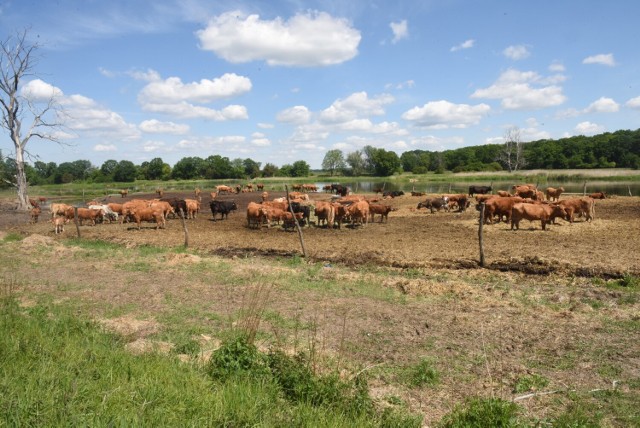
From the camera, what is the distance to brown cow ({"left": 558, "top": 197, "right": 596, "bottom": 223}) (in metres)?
20.5

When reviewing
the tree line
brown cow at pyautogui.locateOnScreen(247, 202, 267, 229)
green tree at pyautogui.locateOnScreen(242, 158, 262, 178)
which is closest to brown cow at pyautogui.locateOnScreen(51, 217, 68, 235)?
brown cow at pyautogui.locateOnScreen(247, 202, 267, 229)

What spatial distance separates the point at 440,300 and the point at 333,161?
128188 millimetres

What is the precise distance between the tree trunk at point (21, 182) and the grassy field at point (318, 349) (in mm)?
29097

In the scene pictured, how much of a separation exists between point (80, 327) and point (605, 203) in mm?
33680

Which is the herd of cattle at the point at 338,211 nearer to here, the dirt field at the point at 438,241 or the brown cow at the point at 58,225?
the brown cow at the point at 58,225

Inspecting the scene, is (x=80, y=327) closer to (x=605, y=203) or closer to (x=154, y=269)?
(x=154, y=269)

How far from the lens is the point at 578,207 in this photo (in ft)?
69.7

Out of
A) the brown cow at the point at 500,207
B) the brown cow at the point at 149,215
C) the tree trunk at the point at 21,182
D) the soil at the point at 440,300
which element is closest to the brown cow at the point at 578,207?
the soil at the point at 440,300

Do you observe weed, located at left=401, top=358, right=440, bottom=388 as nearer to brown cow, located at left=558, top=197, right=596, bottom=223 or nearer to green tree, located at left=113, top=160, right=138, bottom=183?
Result: brown cow, located at left=558, top=197, right=596, bottom=223

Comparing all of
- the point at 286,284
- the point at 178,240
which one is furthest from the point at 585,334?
the point at 178,240

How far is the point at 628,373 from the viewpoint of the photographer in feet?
20.1

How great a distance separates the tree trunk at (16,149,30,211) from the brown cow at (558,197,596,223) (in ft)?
139

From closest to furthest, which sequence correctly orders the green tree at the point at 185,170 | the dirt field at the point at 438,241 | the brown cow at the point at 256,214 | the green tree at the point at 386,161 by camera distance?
the dirt field at the point at 438,241 < the brown cow at the point at 256,214 < the green tree at the point at 386,161 < the green tree at the point at 185,170

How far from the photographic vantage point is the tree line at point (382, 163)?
304ft
